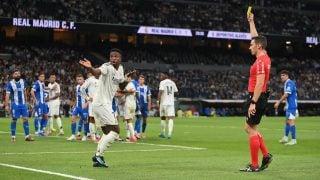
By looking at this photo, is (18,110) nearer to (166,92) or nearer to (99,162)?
(166,92)

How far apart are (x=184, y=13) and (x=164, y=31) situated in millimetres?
6299

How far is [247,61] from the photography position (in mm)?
76062

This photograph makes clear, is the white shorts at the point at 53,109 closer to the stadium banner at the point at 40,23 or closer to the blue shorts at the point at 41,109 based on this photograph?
the blue shorts at the point at 41,109

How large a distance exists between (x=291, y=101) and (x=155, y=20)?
45507 mm

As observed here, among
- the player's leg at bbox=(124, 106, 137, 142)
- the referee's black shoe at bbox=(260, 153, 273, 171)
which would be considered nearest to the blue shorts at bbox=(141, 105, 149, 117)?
the player's leg at bbox=(124, 106, 137, 142)

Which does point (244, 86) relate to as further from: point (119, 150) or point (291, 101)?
point (119, 150)

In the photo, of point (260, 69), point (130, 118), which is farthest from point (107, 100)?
point (130, 118)

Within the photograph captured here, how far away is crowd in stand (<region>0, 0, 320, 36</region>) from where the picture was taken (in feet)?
201

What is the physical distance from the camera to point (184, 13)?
7100 cm

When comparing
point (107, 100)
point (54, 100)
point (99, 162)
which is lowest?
point (99, 162)

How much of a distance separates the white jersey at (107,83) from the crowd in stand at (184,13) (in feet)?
152

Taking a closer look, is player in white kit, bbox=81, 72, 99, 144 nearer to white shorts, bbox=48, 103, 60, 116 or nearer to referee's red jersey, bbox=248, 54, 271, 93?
white shorts, bbox=48, 103, 60, 116

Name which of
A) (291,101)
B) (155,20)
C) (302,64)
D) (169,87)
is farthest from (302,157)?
(302,64)

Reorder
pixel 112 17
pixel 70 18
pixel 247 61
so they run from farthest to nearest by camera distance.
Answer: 1. pixel 247 61
2. pixel 112 17
3. pixel 70 18
